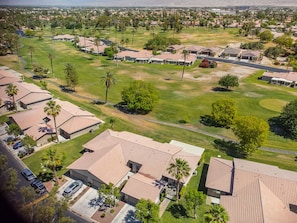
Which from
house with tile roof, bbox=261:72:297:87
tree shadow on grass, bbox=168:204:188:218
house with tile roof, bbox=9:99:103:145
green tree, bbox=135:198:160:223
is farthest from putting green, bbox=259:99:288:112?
green tree, bbox=135:198:160:223

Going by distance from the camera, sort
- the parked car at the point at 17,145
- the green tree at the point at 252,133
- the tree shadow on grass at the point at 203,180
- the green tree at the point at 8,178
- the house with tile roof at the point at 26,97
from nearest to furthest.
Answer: the green tree at the point at 8,178 < the tree shadow on grass at the point at 203,180 < the green tree at the point at 252,133 < the parked car at the point at 17,145 < the house with tile roof at the point at 26,97

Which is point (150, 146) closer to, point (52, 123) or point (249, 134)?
point (249, 134)

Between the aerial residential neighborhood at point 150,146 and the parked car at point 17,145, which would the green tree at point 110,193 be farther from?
the parked car at point 17,145

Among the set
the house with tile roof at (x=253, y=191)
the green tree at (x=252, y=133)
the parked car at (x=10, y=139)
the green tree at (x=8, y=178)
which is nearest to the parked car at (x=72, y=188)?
the green tree at (x=8, y=178)

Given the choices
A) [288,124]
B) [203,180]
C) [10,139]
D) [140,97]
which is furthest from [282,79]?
[10,139]

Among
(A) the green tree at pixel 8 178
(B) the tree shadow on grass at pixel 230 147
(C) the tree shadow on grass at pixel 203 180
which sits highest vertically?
(A) the green tree at pixel 8 178

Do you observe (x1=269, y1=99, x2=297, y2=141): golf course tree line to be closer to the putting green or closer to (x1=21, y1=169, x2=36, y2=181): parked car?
the putting green

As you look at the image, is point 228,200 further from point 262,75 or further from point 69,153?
point 262,75
